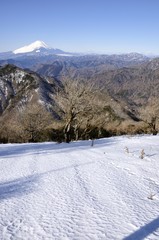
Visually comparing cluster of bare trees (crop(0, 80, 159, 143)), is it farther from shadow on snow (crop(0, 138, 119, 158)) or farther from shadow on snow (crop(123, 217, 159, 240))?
shadow on snow (crop(123, 217, 159, 240))

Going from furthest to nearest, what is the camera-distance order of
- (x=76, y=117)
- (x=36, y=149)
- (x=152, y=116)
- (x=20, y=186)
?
1. (x=152, y=116)
2. (x=76, y=117)
3. (x=36, y=149)
4. (x=20, y=186)

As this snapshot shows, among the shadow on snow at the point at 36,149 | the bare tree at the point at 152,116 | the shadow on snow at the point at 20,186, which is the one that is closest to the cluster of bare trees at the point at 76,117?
the bare tree at the point at 152,116

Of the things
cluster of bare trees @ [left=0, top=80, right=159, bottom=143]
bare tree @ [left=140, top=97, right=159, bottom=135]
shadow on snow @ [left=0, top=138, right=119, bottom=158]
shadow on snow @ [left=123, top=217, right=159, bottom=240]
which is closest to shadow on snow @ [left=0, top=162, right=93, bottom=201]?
shadow on snow @ [left=123, top=217, right=159, bottom=240]

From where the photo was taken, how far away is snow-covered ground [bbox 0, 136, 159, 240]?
6.13m

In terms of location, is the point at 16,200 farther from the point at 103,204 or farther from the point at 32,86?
the point at 32,86

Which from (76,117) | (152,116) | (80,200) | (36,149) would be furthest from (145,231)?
(152,116)

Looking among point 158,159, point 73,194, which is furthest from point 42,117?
point 73,194

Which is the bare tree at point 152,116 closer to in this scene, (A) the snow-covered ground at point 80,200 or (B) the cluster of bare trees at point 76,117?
(B) the cluster of bare trees at point 76,117

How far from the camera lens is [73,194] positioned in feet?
27.5

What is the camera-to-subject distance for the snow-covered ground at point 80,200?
6129 millimetres

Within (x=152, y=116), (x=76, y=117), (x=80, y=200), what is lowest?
(x=152, y=116)

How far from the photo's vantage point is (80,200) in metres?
7.91

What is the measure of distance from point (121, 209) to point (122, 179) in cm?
266

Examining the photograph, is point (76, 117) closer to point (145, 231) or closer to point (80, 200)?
point (80, 200)
